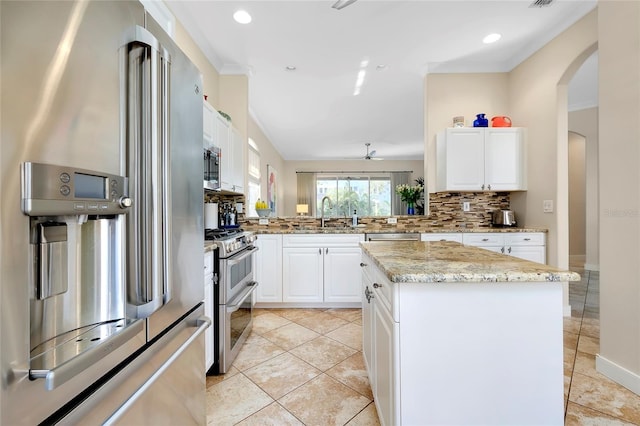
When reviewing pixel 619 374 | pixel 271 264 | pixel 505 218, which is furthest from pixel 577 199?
pixel 271 264

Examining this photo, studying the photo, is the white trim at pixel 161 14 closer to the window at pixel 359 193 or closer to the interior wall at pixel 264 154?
the interior wall at pixel 264 154

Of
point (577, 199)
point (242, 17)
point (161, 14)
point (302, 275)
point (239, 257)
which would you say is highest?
point (242, 17)

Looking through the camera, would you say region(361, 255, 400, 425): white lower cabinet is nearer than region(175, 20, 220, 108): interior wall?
Yes

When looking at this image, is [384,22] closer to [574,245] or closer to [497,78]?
[497,78]

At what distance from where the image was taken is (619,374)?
1.74 metres

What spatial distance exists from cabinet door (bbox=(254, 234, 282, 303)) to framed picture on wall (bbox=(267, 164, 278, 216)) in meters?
3.23

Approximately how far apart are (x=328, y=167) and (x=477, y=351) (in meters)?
8.05

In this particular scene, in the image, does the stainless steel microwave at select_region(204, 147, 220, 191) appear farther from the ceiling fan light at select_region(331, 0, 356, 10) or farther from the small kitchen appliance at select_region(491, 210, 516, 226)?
the small kitchen appliance at select_region(491, 210, 516, 226)

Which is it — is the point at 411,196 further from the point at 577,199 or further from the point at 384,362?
the point at 577,199

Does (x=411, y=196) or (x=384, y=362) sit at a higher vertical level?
(x=411, y=196)

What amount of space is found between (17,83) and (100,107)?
166mm

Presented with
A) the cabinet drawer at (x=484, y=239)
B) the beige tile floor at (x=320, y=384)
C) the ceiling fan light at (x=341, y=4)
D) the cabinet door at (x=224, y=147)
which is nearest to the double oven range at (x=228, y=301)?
the beige tile floor at (x=320, y=384)

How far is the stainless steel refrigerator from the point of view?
0.48 metres

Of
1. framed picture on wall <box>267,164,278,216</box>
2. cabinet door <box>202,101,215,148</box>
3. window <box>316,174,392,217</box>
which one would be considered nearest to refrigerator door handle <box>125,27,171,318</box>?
cabinet door <box>202,101,215,148</box>
